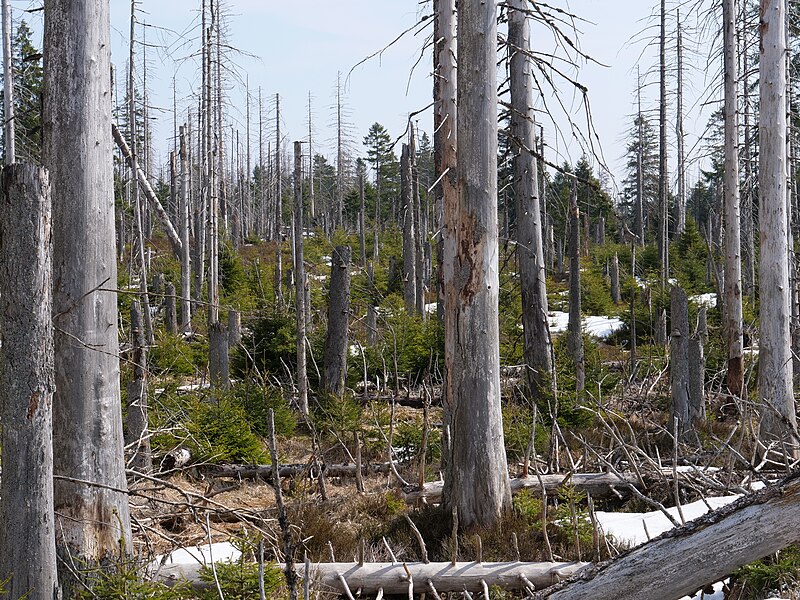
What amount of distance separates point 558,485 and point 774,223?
505 cm

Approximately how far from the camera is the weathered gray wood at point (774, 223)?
9.60 meters

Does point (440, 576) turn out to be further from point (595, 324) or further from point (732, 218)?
point (595, 324)

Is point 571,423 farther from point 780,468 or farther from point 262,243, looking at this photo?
point 262,243

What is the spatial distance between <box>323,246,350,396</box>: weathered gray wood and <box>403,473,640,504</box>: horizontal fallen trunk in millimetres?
4286

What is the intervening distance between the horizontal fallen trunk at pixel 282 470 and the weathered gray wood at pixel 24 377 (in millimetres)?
5033

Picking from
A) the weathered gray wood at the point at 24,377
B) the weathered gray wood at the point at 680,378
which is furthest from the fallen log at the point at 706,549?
the weathered gray wood at the point at 680,378

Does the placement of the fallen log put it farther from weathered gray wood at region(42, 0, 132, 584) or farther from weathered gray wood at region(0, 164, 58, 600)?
weathered gray wood at region(42, 0, 132, 584)

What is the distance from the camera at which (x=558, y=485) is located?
744 centimetres

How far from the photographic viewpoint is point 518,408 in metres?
10.2

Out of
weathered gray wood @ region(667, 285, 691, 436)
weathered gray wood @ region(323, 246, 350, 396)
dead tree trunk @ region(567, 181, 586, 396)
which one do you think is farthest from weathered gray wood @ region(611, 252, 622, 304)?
weathered gray wood @ region(323, 246, 350, 396)

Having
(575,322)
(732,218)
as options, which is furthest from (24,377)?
(732,218)

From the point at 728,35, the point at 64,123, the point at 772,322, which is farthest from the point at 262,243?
the point at 64,123

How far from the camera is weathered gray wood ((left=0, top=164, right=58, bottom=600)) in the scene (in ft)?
11.5

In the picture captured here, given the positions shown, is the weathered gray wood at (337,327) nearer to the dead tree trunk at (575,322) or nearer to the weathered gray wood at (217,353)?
the weathered gray wood at (217,353)
